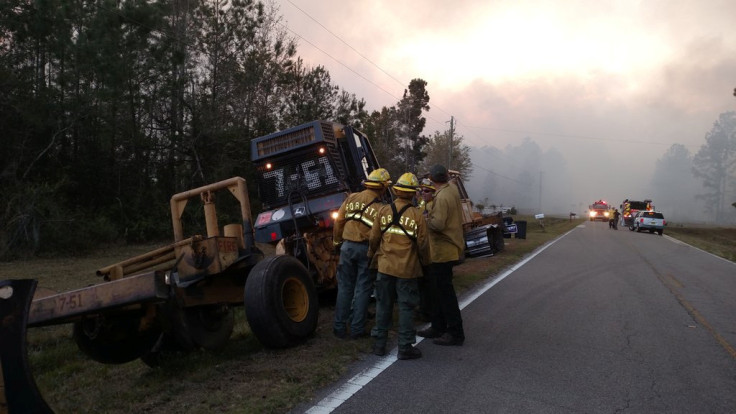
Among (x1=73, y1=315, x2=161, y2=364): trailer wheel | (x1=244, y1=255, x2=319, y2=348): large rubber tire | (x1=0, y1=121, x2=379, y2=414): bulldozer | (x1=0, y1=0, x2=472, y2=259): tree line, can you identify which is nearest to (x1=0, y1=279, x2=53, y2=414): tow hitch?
(x1=0, y1=121, x2=379, y2=414): bulldozer

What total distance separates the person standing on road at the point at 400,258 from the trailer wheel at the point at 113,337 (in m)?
2.30

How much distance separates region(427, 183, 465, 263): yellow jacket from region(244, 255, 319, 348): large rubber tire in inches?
62.6

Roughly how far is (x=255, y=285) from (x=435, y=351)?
2.09 meters

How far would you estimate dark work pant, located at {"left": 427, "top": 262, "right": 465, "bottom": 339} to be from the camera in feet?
19.4

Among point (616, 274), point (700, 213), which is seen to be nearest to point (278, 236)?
point (616, 274)

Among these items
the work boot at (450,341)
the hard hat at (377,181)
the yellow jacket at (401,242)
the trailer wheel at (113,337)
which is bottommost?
the work boot at (450,341)

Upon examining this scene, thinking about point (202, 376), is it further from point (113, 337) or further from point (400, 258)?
point (400, 258)

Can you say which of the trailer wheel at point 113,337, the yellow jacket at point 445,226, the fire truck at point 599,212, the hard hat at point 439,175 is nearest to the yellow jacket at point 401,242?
the yellow jacket at point 445,226

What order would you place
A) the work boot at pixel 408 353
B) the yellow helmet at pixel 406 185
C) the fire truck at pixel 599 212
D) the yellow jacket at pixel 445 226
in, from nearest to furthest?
the work boot at pixel 408 353 → the yellow helmet at pixel 406 185 → the yellow jacket at pixel 445 226 → the fire truck at pixel 599 212

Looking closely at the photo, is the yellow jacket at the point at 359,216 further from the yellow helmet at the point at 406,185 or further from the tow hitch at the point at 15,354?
the tow hitch at the point at 15,354

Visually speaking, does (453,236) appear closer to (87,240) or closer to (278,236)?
(278,236)

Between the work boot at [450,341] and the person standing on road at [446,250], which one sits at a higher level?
the person standing on road at [446,250]

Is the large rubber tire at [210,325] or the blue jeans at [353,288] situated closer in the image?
the large rubber tire at [210,325]

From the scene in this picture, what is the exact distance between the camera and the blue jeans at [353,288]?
6.13 m
